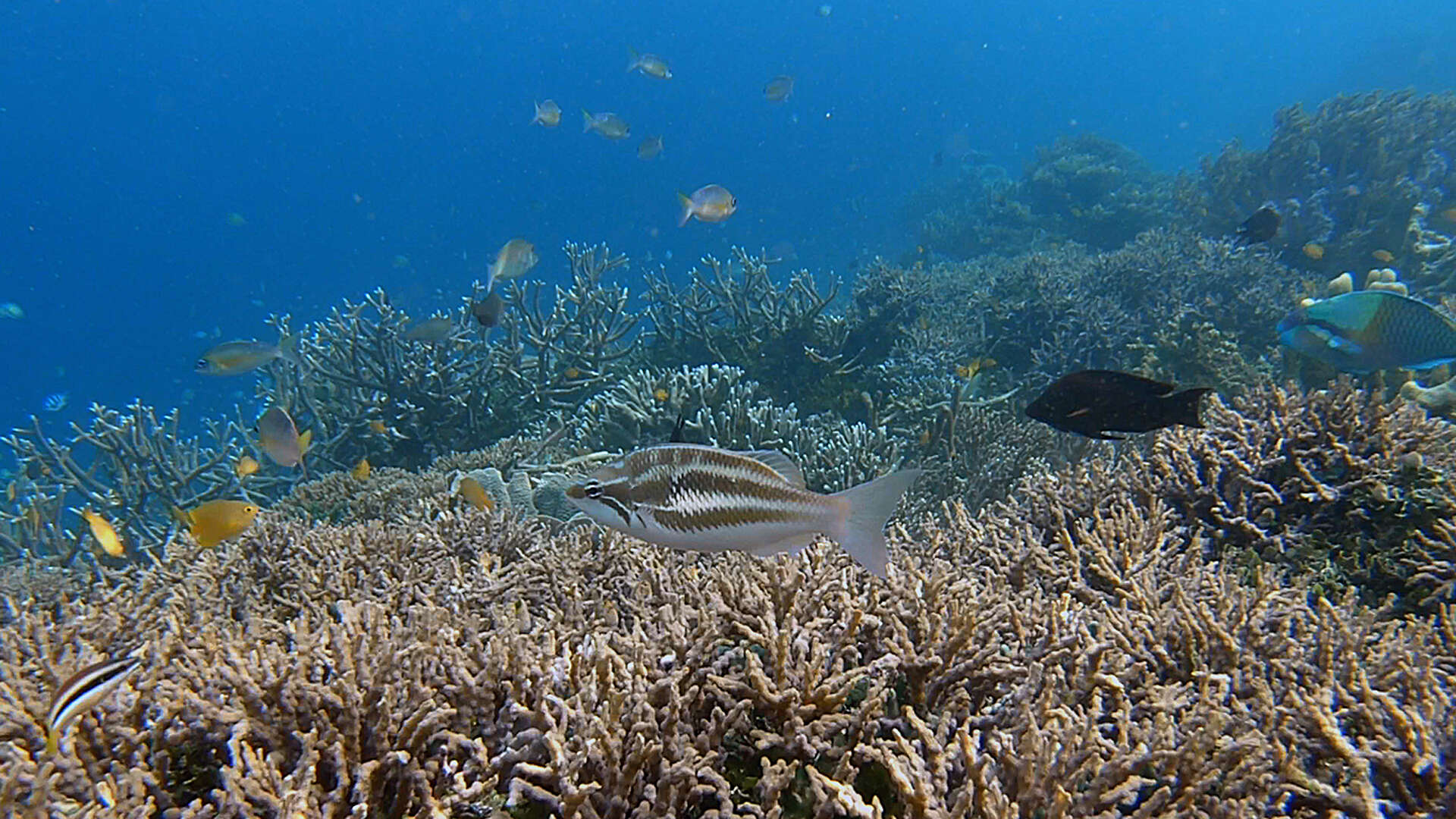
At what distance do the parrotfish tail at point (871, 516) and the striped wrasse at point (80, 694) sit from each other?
1940 mm

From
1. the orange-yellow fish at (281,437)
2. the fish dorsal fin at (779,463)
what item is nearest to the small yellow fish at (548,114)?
the orange-yellow fish at (281,437)

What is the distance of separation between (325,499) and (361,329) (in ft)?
11.7

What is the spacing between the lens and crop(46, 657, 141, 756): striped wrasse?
1706 mm

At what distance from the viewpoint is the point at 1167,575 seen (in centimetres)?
284

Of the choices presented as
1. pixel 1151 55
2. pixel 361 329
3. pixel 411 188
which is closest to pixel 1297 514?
pixel 361 329

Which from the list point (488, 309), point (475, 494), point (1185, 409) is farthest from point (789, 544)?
point (488, 309)

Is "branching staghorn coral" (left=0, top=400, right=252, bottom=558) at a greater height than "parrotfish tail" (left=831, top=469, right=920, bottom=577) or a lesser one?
greater

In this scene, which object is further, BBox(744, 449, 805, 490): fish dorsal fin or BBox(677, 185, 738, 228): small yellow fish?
BBox(677, 185, 738, 228): small yellow fish

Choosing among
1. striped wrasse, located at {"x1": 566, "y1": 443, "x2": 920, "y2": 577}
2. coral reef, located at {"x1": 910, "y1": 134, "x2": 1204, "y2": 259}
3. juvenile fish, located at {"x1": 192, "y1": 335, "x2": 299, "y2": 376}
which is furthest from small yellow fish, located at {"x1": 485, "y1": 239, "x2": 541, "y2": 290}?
coral reef, located at {"x1": 910, "y1": 134, "x2": 1204, "y2": 259}

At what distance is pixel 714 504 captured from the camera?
1980 mm

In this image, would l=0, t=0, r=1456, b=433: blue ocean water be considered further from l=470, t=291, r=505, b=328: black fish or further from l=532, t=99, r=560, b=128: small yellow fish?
l=470, t=291, r=505, b=328: black fish

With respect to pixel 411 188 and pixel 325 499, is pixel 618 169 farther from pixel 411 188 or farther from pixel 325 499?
pixel 325 499

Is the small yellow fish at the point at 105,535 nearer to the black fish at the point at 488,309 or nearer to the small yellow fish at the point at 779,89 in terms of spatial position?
the black fish at the point at 488,309

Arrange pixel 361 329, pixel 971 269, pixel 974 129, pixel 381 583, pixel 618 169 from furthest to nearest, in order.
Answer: pixel 974 129 → pixel 618 169 → pixel 971 269 → pixel 361 329 → pixel 381 583
